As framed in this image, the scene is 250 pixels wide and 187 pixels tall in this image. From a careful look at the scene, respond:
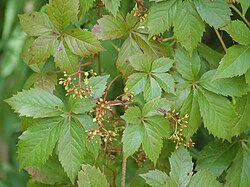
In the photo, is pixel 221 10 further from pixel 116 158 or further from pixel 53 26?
pixel 116 158

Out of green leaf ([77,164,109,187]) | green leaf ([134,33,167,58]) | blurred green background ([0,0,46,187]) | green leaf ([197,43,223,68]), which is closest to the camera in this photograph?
green leaf ([77,164,109,187])

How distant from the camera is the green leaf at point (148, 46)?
4.33ft

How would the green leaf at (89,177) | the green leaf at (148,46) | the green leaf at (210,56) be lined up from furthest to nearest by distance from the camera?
the green leaf at (210,56)
the green leaf at (148,46)
the green leaf at (89,177)

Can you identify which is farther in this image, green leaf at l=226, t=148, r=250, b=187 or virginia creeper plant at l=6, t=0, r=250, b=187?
green leaf at l=226, t=148, r=250, b=187

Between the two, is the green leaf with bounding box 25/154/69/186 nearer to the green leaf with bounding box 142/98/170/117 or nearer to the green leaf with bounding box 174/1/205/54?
the green leaf with bounding box 142/98/170/117

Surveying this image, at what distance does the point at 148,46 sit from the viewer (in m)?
1.32

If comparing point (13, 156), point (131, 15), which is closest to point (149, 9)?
point (131, 15)

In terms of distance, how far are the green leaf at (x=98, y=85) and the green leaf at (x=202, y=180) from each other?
30cm

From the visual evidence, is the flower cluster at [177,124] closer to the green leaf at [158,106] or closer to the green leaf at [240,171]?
the green leaf at [158,106]

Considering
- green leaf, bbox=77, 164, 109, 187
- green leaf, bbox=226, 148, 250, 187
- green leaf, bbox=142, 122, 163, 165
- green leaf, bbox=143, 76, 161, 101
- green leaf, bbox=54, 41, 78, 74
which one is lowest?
green leaf, bbox=226, 148, 250, 187

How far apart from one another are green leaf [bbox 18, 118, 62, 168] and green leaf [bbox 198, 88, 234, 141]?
1.17ft

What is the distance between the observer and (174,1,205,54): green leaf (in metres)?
1.24

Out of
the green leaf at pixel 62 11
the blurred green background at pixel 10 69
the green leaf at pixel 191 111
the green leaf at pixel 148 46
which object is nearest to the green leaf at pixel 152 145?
the green leaf at pixel 191 111

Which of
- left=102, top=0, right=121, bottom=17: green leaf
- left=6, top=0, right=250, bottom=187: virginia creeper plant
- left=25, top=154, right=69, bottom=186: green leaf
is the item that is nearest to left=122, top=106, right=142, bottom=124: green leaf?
left=6, top=0, right=250, bottom=187: virginia creeper plant
